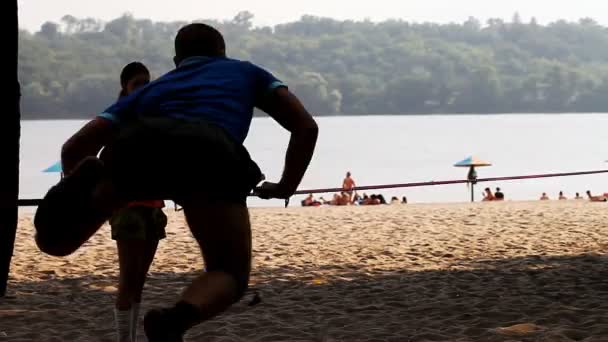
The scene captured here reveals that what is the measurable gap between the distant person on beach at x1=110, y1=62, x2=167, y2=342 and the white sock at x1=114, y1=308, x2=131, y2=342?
55 millimetres

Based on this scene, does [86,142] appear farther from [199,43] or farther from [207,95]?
[199,43]

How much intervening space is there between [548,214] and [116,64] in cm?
13279

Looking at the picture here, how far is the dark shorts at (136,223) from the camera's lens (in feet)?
13.4

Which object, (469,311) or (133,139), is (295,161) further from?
(469,311)

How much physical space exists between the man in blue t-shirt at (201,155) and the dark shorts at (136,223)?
40.7 inches

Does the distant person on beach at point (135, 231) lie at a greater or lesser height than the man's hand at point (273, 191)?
lesser

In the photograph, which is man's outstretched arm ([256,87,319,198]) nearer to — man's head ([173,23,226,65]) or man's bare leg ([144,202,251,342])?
man's bare leg ([144,202,251,342])

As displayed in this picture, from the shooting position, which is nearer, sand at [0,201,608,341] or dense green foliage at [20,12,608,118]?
sand at [0,201,608,341]

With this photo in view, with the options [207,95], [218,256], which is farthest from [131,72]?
[218,256]

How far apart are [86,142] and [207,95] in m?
0.37

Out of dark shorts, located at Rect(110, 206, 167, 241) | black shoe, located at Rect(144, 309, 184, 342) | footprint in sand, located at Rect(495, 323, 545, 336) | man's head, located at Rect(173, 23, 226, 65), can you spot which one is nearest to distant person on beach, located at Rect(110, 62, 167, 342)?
dark shorts, located at Rect(110, 206, 167, 241)

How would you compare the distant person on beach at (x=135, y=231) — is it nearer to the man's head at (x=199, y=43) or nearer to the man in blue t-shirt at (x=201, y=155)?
the man's head at (x=199, y=43)

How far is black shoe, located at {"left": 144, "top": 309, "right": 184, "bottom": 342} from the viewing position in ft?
9.33

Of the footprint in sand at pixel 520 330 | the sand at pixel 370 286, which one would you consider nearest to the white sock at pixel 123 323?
the sand at pixel 370 286
